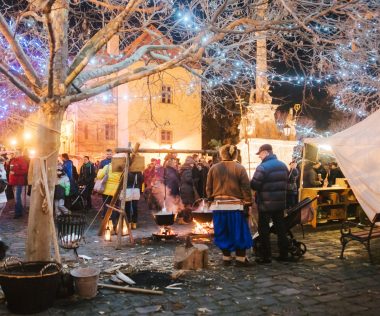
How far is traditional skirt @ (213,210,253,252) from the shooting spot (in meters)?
7.11

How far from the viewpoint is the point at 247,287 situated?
6.00m

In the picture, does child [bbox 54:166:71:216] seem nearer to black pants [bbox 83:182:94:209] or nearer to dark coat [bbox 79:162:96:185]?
dark coat [bbox 79:162:96:185]

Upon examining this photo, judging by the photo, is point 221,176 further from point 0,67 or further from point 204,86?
point 0,67

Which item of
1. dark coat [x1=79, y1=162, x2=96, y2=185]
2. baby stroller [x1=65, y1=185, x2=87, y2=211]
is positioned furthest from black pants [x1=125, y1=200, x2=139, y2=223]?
dark coat [x1=79, y1=162, x2=96, y2=185]

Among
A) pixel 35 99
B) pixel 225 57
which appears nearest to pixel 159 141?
pixel 225 57

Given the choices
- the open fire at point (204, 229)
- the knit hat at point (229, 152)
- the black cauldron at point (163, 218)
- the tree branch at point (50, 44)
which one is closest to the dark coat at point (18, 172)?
the black cauldron at point (163, 218)

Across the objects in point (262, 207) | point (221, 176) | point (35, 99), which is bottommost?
point (262, 207)

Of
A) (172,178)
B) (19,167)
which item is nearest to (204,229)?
(172,178)

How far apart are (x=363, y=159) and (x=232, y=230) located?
3.35 meters

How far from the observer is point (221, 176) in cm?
730

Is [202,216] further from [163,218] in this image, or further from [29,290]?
[29,290]

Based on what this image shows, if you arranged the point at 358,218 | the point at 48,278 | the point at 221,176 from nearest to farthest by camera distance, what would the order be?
the point at 48,278, the point at 221,176, the point at 358,218

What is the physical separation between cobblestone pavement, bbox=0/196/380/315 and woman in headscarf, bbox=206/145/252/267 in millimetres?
375

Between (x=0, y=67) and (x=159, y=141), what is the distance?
2707 centimetres
